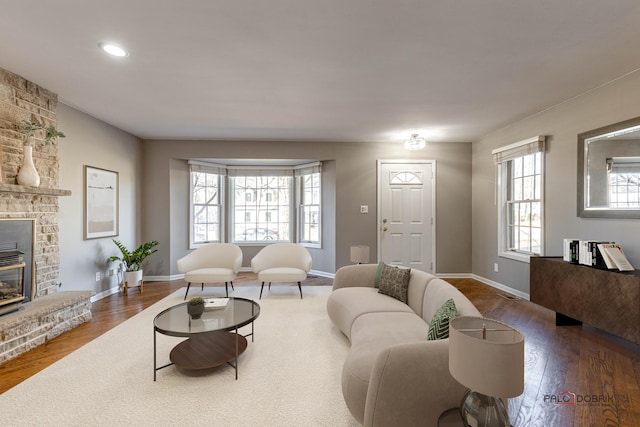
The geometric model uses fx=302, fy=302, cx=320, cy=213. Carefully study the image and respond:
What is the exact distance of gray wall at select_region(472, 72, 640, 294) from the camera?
119 inches

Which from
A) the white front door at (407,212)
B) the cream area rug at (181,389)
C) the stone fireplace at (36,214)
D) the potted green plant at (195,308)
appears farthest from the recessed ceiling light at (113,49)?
the white front door at (407,212)

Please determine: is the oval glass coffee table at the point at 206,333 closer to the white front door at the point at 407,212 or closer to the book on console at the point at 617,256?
the book on console at the point at 617,256

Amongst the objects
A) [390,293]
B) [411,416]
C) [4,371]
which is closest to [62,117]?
[4,371]

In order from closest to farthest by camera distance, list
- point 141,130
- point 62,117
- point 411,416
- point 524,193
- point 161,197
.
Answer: point 411,416 < point 62,117 < point 524,193 < point 141,130 < point 161,197

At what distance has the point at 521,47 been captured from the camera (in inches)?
96.0

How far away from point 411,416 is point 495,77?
3071mm

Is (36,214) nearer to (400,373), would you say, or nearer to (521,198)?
(400,373)

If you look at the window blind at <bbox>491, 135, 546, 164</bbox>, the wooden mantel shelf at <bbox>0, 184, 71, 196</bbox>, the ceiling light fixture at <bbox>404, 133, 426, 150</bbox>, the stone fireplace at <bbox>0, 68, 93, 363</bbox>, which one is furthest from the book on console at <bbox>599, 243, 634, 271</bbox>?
the wooden mantel shelf at <bbox>0, 184, 71, 196</bbox>

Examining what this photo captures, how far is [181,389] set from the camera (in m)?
2.11

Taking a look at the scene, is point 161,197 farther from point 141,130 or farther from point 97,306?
point 97,306

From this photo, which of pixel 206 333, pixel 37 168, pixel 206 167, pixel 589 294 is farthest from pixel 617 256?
pixel 206 167

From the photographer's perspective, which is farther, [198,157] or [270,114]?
[198,157]

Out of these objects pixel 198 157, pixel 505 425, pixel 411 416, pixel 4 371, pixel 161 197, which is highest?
pixel 198 157

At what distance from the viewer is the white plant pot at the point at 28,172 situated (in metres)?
3.02
